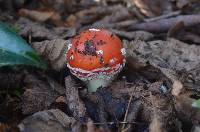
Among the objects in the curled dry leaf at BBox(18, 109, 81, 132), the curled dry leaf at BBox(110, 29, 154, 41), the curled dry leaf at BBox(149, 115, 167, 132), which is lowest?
the curled dry leaf at BBox(18, 109, 81, 132)

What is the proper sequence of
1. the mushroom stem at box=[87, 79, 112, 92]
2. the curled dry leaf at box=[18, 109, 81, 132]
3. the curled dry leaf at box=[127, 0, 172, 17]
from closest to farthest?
the curled dry leaf at box=[18, 109, 81, 132] < the mushroom stem at box=[87, 79, 112, 92] < the curled dry leaf at box=[127, 0, 172, 17]

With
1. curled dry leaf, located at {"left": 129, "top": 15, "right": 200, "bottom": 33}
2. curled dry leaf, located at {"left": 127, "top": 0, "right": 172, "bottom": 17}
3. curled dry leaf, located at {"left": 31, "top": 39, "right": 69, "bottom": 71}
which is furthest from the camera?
curled dry leaf, located at {"left": 127, "top": 0, "right": 172, "bottom": 17}

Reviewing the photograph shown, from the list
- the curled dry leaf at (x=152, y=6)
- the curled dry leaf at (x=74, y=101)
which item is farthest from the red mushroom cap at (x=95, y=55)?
the curled dry leaf at (x=152, y=6)

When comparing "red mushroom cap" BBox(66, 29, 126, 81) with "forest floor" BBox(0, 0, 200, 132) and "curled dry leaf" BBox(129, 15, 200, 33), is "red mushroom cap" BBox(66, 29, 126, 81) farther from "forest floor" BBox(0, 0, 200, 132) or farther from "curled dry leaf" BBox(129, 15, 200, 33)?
"curled dry leaf" BBox(129, 15, 200, 33)

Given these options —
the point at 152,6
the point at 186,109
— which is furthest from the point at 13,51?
the point at 152,6

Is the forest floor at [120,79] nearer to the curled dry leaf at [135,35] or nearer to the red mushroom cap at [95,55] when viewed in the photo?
the curled dry leaf at [135,35]

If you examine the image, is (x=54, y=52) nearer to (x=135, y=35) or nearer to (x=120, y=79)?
(x=120, y=79)

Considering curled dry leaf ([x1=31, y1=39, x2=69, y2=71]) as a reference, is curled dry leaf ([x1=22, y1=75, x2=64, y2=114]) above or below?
below

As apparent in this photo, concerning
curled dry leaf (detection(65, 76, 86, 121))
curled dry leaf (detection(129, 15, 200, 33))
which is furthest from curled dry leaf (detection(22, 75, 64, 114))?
curled dry leaf (detection(129, 15, 200, 33))
